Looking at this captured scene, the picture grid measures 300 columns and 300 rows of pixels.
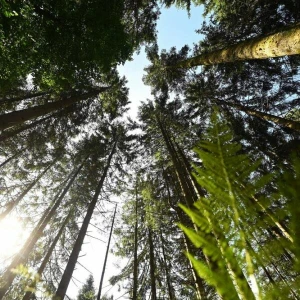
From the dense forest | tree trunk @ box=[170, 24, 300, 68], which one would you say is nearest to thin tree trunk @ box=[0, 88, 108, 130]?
the dense forest

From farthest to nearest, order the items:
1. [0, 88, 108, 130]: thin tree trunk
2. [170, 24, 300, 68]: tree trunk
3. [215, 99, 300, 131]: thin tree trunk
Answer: [215, 99, 300, 131]: thin tree trunk
[0, 88, 108, 130]: thin tree trunk
[170, 24, 300, 68]: tree trunk

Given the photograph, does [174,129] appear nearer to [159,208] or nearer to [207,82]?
[207,82]

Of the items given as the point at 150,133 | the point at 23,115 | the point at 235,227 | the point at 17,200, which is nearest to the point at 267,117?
the point at 150,133

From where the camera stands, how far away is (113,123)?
1802 centimetres

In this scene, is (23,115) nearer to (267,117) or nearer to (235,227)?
(235,227)

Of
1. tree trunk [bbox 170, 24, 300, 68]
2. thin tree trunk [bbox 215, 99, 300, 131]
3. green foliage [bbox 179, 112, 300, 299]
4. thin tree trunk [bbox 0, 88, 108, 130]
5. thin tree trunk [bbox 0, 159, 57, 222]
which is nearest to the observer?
green foliage [bbox 179, 112, 300, 299]

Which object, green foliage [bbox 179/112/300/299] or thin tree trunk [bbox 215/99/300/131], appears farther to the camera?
thin tree trunk [bbox 215/99/300/131]

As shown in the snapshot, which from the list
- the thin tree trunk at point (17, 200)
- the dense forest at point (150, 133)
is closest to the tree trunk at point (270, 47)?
the dense forest at point (150, 133)

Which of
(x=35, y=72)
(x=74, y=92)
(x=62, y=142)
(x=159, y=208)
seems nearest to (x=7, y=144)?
(x=62, y=142)

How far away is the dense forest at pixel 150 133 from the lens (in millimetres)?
821

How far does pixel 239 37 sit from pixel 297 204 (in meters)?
11.6

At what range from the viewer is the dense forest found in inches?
32.3

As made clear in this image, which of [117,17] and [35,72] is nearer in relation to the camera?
[35,72]

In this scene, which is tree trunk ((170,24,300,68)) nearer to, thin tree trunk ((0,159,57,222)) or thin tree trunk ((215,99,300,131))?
thin tree trunk ((215,99,300,131))
